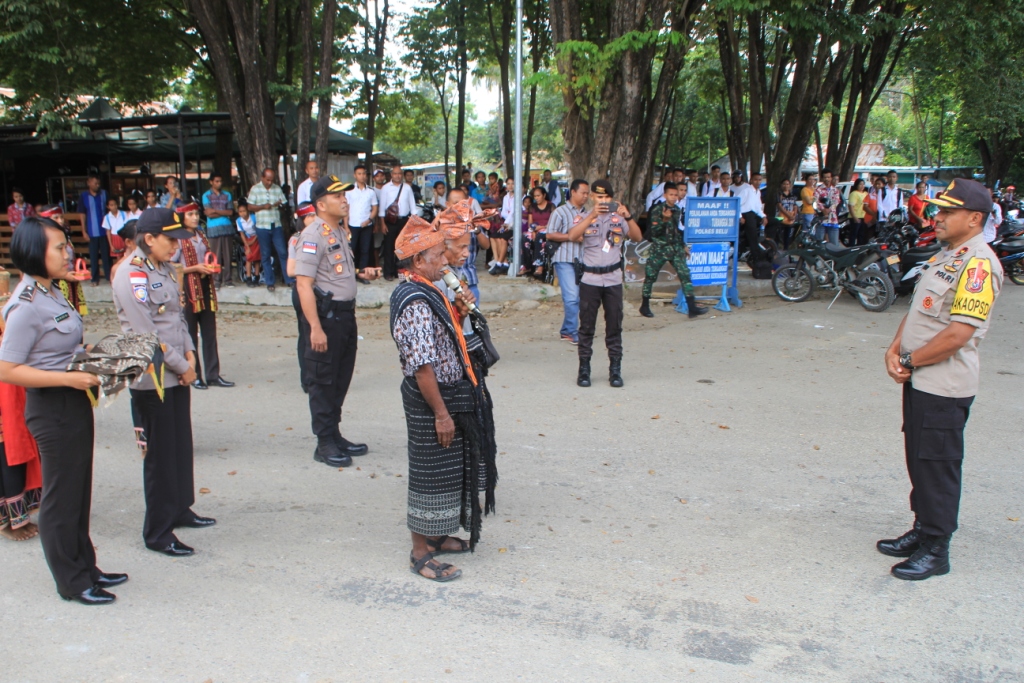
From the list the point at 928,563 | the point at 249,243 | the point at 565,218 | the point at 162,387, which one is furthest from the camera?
the point at 249,243

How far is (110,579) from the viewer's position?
3795 mm

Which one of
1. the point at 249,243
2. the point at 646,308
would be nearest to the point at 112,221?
the point at 249,243

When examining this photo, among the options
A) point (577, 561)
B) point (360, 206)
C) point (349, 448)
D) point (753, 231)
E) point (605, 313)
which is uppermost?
point (360, 206)

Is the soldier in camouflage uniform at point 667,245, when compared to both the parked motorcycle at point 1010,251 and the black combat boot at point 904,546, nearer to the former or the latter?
the parked motorcycle at point 1010,251

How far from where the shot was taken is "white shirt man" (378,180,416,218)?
41.9 feet

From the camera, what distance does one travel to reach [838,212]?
16.4 metres

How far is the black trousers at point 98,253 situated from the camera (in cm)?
1323

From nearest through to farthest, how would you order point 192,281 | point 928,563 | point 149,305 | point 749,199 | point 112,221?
Answer: point 928,563
point 149,305
point 192,281
point 112,221
point 749,199

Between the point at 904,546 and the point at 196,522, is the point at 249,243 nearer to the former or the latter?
the point at 196,522

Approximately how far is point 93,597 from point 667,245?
8.43 metres

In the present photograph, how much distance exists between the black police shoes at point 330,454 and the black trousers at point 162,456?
4.35 ft

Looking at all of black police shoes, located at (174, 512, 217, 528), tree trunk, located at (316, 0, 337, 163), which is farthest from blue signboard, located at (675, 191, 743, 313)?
black police shoes, located at (174, 512, 217, 528)

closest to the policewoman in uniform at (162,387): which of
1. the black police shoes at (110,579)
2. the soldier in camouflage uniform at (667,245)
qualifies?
the black police shoes at (110,579)

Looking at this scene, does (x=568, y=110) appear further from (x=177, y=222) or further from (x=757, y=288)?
(x=177, y=222)
